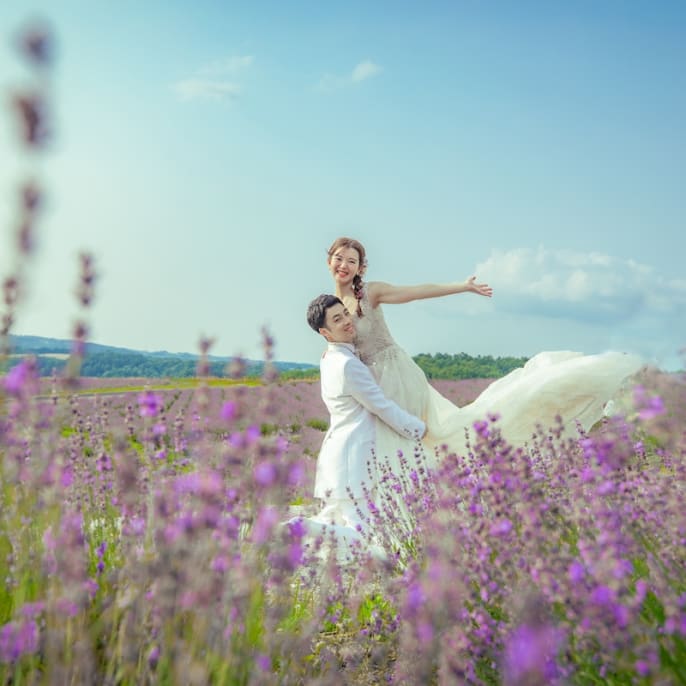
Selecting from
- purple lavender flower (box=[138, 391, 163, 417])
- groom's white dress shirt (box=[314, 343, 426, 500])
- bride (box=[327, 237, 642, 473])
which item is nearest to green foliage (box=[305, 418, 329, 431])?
bride (box=[327, 237, 642, 473])

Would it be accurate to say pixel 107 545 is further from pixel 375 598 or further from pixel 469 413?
pixel 469 413

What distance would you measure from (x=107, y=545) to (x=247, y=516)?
1172 millimetres

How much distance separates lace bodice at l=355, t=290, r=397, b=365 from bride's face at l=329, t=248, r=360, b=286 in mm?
184

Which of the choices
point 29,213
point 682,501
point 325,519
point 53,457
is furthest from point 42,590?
point 325,519

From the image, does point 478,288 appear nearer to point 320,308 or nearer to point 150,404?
point 320,308

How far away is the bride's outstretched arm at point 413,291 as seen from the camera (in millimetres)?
5676

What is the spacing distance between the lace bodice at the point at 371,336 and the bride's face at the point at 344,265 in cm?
18

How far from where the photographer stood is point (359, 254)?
556 cm

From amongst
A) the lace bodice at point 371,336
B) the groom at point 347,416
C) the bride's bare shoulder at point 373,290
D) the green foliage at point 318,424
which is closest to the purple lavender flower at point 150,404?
the groom at point 347,416

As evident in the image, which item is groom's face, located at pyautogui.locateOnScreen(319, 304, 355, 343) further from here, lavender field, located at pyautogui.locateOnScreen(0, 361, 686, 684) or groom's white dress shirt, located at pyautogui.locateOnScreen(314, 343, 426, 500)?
lavender field, located at pyautogui.locateOnScreen(0, 361, 686, 684)

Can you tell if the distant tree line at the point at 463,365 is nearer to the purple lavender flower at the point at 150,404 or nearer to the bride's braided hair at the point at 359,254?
the bride's braided hair at the point at 359,254

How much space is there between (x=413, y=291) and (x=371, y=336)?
514 millimetres

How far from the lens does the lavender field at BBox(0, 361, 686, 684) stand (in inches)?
55.4

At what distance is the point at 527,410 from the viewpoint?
208 inches
